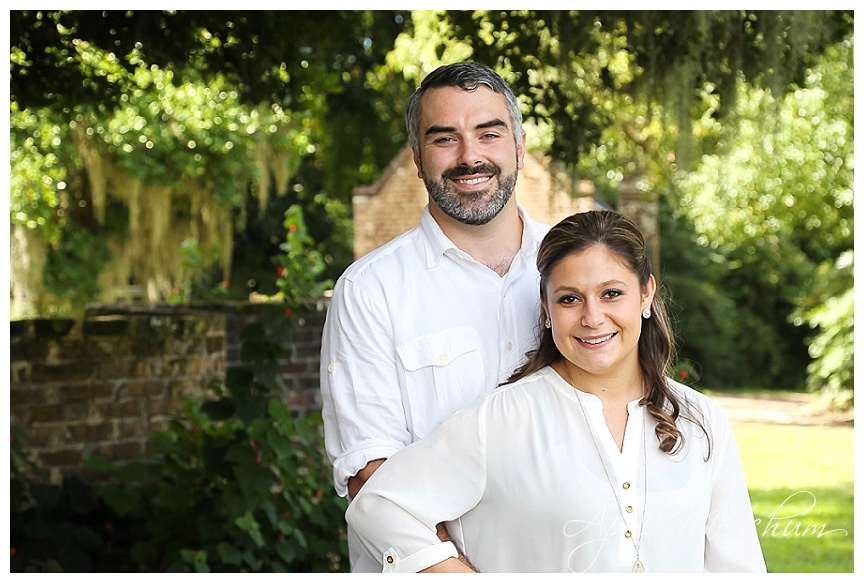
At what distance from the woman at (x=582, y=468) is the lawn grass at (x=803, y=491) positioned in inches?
60.2

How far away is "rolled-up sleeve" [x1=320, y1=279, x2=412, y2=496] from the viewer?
6.74 ft

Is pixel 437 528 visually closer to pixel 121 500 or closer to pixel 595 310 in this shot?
pixel 595 310

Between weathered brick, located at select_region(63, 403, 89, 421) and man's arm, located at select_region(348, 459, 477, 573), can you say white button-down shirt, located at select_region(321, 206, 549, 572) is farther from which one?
weathered brick, located at select_region(63, 403, 89, 421)

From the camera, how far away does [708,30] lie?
12.2ft

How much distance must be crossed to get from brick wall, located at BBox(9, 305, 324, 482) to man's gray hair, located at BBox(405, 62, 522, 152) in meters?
2.27

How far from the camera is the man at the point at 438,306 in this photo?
2.08m

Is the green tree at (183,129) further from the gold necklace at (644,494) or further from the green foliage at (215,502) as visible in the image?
the gold necklace at (644,494)

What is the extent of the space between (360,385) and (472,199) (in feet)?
1.52

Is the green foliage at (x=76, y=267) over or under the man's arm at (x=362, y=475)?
over

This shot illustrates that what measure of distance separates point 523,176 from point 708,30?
925 centimetres

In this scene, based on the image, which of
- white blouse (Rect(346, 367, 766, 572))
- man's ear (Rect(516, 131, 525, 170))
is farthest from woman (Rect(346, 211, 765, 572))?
man's ear (Rect(516, 131, 525, 170))

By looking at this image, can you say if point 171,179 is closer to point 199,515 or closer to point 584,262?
point 199,515

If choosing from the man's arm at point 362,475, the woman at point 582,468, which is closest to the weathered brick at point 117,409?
the man's arm at point 362,475

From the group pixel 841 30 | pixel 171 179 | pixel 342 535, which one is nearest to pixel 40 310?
pixel 171 179
